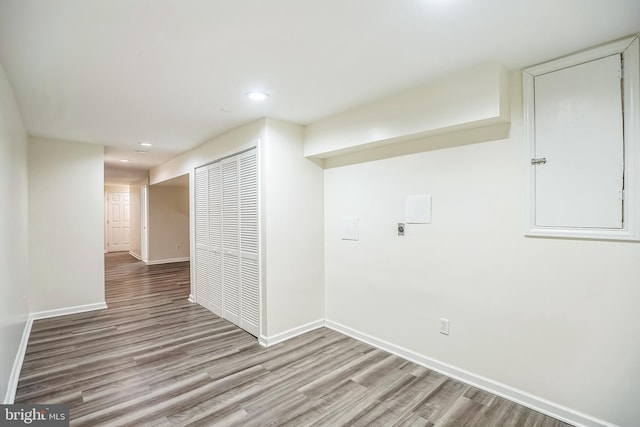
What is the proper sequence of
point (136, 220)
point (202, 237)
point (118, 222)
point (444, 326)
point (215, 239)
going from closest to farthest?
1. point (444, 326)
2. point (215, 239)
3. point (202, 237)
4. point (136, 220)
5. point (118, 222)

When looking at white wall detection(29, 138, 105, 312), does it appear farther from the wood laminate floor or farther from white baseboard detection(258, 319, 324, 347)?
white baseboard detection(258, 319, 324, 347)

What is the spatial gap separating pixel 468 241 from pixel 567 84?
1269 millimetres

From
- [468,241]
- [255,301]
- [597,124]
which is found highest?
[597,124]

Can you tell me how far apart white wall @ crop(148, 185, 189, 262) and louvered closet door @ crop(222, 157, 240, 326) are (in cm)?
553

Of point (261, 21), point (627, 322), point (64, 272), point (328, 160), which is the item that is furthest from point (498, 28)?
point (64, 272)

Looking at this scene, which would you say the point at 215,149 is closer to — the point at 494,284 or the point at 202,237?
the point at 202,237

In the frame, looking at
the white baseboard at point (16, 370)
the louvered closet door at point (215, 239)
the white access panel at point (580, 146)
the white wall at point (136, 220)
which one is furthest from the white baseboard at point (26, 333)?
the white wall at point (136, 220)

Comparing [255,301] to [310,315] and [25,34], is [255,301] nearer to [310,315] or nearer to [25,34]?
[310,315]

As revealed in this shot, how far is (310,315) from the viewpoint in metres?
3.71

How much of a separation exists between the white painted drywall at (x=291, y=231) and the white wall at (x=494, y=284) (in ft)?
1.66

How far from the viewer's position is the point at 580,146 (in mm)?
2033

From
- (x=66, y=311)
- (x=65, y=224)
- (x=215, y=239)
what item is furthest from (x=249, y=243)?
(x=66, y=311)

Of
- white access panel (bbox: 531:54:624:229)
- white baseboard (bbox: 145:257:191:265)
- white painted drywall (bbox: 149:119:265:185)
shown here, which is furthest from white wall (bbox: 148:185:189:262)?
white access panel (bbox: 531:54:624:229)

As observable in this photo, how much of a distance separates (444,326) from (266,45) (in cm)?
257
